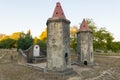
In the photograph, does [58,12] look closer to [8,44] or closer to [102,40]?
[102,40]

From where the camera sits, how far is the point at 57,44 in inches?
653

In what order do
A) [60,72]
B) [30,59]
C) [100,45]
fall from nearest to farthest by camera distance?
[60,72] < [30,59] < [100,45]

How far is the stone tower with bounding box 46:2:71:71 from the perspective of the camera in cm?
1639

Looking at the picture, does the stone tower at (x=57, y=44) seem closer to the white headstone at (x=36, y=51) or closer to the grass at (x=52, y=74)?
the grass at (x=52, y=74)

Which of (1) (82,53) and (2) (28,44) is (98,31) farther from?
(2) (28,44)

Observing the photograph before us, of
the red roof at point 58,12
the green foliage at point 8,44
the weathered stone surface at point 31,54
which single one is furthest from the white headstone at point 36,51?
the green foliage at point 8,44

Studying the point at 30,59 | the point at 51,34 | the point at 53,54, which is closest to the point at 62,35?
the point at 51,34

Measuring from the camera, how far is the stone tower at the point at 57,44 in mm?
16391

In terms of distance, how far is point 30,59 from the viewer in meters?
26.6

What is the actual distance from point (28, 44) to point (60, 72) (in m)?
19.9

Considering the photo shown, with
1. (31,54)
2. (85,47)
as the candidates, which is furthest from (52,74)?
(31,54)

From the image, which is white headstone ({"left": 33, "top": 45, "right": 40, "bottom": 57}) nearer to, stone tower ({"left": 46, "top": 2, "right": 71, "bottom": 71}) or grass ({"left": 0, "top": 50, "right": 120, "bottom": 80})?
grass ({"left": 0, "top": 50, "right": 120, "bottom": 80})

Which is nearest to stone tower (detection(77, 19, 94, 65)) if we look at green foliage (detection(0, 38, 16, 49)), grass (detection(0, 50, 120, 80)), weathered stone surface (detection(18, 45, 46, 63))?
grass (detection(0, 50, 120, 80))

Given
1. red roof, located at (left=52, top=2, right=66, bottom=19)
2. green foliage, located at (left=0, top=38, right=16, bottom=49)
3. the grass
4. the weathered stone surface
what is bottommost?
the grass
